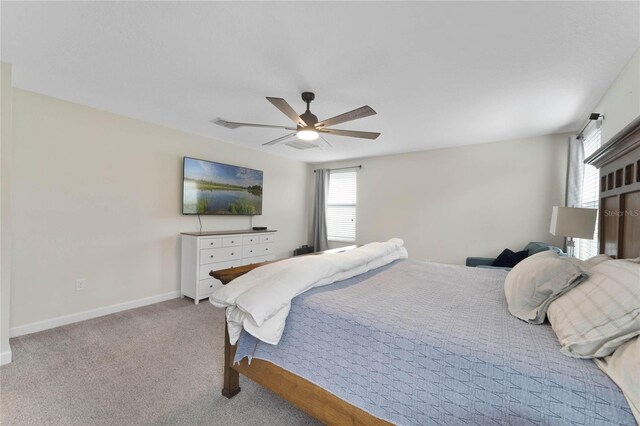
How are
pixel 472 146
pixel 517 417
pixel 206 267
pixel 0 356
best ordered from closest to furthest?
pixel 517 417 < pixel 0 356 < pixel 206 267 < pixel 472 146

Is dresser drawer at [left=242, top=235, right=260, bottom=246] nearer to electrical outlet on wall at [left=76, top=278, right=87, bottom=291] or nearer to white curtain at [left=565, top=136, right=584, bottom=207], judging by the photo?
electrical outlet on wall at [left=76, top=278, right=87, bottom=291]

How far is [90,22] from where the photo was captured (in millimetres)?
1671

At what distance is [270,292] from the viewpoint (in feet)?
4.60

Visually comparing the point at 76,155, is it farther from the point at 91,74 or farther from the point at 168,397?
Result: the point at 168,397

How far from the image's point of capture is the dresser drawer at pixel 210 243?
3.50 metres

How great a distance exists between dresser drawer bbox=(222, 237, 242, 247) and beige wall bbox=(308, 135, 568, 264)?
7.90ft

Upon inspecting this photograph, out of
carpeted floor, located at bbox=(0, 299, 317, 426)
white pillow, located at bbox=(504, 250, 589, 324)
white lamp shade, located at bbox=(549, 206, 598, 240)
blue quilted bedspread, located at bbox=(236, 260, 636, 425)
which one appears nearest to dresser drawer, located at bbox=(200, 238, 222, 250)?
carpeted floor, located at bbox=(0, 299, 317, 426)

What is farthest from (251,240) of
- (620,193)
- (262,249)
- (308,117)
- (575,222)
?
(620,193)

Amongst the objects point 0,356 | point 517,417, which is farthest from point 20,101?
point 517,417

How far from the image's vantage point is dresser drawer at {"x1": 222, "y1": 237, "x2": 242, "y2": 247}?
12.4ft

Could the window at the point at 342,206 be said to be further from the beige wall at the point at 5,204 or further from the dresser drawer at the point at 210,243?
the beige wall at the point at 5,204

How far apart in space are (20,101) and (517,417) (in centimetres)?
424

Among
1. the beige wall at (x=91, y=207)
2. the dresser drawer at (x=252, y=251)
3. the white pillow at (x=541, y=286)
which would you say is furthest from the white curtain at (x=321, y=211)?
the white pillow at (x=541, y=286)

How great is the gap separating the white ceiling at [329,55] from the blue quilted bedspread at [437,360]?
1642 mm
